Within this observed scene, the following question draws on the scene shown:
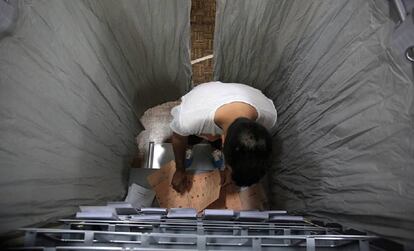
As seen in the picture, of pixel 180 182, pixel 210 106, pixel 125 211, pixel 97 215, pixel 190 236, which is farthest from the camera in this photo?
pixel 180 182

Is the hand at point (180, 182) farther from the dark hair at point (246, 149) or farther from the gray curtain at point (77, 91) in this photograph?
the dark hair at point (246, 149)

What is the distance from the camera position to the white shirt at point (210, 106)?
35.7 inches

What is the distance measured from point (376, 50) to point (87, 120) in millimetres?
679

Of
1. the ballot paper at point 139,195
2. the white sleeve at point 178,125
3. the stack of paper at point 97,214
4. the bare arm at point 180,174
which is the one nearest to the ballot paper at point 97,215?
the stack of paper at point 97,214

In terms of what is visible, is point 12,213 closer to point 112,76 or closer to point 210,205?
point 112,76

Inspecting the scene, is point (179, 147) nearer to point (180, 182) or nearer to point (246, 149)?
point (180, 182)

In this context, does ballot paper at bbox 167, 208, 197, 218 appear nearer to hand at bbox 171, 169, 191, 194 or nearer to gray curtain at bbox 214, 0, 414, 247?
gray curtain at bbox 214, 0, 414, 247

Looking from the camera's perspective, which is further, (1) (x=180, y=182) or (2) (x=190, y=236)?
(1) (x=180, y=182)

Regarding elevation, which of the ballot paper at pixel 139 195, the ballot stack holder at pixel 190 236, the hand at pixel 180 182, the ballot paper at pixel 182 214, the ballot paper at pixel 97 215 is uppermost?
the hand at pixel 180 182

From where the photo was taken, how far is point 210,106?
2.97ft

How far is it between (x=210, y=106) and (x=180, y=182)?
0.43 meters

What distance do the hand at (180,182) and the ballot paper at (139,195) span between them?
110 millimetres

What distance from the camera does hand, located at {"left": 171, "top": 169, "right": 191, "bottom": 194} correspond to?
123 cm

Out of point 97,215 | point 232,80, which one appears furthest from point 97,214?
point 232,80
